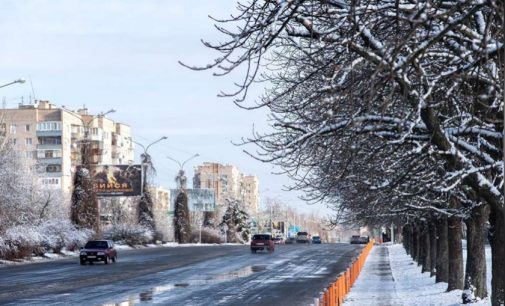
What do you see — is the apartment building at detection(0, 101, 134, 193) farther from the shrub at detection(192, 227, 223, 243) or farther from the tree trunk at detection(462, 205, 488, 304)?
the tree trunk at detection(462, 205, 488, 304)

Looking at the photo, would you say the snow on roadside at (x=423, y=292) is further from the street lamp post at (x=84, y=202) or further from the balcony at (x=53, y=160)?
the balcony at (x=53, y=160)

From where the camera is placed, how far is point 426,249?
39.9 meters

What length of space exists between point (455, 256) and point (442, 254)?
5367 millimetres

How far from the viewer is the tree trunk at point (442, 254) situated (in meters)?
29.5

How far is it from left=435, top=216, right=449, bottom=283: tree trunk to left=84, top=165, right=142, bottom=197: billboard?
172 ft

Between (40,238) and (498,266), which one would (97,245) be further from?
(498,266)

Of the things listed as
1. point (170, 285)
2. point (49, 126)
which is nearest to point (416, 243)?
point (170, 285)

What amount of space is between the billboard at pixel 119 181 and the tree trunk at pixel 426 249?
43160 mm

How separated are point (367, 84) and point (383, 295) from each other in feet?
50.8

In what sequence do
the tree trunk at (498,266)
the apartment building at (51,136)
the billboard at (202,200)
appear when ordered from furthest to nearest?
the apartment building at (51,136)
the billboard at (202,200)
the tree trunk at (498,266)

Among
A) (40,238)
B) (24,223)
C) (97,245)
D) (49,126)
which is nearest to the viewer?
(97,245)

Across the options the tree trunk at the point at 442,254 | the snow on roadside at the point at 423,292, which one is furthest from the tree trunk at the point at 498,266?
the tree trunk at the point at 442,254

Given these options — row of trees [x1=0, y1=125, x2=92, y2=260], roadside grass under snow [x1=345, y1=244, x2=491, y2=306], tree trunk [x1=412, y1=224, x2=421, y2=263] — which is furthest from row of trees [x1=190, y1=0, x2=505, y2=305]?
row of trees [x1=0, y1=125, x2=92, y2=260]

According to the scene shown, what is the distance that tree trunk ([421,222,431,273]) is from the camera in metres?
38.0
